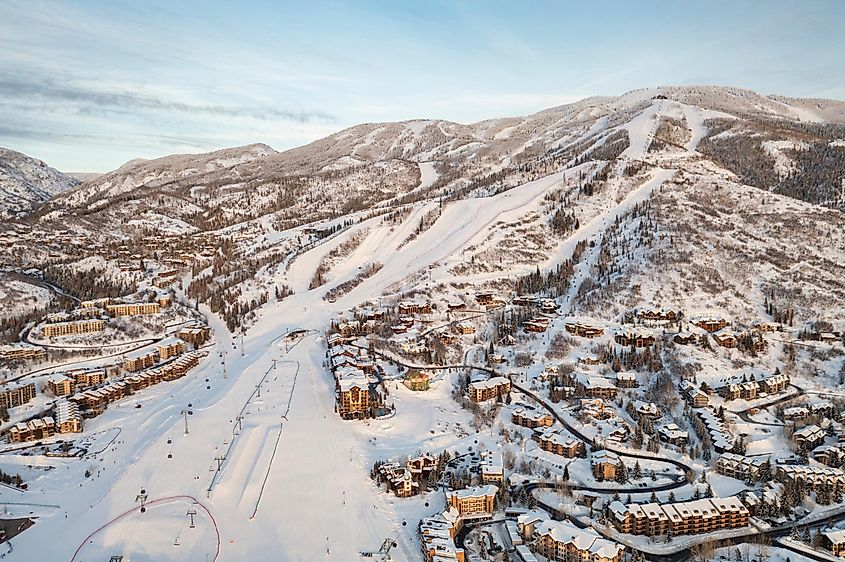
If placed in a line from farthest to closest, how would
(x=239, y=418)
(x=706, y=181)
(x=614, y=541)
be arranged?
(x=706, y=181) < (x=239, y=418) < (x=614, y=541)

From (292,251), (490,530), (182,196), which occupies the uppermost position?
(182,196)

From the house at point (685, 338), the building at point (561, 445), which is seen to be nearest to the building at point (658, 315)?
the house at point (685, 338)

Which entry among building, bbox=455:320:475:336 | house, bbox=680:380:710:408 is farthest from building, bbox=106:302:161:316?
house, bbox=680:380:710:408

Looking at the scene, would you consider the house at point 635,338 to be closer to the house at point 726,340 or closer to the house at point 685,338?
the house at point 685,338

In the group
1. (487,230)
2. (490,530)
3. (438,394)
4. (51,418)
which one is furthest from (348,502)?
(487,230)

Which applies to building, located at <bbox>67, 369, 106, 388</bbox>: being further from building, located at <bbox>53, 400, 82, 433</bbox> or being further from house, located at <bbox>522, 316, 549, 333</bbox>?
house, located at <bbox>522, 316, 549, 333</bbox>

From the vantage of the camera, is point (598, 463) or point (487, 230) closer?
point (598, 463)

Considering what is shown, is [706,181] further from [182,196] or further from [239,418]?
[182,196]

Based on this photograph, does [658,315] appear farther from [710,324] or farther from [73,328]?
[73,328]
